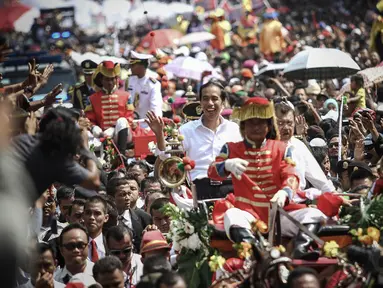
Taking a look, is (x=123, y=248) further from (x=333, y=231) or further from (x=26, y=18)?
(x=26, y=18)

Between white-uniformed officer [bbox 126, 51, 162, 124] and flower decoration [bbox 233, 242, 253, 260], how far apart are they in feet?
29.4

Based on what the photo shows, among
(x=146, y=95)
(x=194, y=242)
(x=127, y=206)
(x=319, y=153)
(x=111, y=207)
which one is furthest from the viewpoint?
(x=146, y=95)

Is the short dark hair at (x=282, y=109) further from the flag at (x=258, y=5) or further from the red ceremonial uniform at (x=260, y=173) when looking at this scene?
the flag at (x=258, y=5)

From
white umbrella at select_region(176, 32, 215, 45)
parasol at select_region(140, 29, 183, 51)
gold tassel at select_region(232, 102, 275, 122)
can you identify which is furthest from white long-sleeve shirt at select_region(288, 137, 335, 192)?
white umbrella at select_region(176, 32, 215, 45)

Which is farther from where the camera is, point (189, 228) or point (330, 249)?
point (189, 228)

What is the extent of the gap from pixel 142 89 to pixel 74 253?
26.7 feet

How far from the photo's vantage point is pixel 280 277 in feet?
27.7

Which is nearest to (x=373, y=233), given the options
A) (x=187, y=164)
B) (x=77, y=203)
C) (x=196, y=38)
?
(x=187, y=164)

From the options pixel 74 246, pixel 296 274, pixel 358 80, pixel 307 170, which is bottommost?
pixel 74 246

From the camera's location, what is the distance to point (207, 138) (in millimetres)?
11805

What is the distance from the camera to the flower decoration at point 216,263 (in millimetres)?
9117

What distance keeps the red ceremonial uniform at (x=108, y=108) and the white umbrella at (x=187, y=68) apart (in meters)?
6.67

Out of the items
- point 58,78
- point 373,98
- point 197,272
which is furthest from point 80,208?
point 58,78

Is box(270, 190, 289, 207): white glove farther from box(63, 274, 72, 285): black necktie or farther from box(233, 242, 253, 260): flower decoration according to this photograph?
box(63, 274, 72, 285): black necktie
